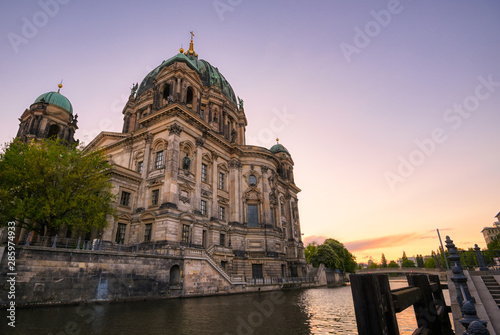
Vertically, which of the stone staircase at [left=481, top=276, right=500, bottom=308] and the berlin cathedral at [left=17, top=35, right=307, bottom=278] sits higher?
the berlin cathedral at [left=17, top=35, right=307, bottom=278]

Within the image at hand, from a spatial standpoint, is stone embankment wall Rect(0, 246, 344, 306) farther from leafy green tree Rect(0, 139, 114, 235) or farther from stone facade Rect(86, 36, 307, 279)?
leafy green tree Rect(0, 139, 114, 235)

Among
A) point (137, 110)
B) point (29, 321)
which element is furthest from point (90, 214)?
point (137, 110)

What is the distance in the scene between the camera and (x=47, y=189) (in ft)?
66.6

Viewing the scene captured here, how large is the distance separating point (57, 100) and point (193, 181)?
3204cm

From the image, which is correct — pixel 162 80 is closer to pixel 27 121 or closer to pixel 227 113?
pixel 227 113

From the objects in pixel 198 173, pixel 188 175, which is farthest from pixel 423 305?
pixel 198 173

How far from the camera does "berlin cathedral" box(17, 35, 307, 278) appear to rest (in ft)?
93.6

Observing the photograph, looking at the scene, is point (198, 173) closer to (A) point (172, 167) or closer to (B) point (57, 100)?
(A) point (172, 167)

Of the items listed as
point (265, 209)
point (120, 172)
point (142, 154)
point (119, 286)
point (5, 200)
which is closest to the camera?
point (119, 286)

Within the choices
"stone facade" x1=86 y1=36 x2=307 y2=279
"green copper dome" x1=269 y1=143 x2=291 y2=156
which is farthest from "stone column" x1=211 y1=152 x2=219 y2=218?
"green copper dome" x1=269 y1=143 x2=291 y2=156

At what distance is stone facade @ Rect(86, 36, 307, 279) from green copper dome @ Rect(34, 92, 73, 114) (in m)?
8.76

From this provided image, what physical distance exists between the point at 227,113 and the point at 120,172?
24430 mm

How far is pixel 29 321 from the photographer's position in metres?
10.2

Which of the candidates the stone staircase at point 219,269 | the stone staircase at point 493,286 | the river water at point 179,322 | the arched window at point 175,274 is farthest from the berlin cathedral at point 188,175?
the stone staircase at point 493,286
